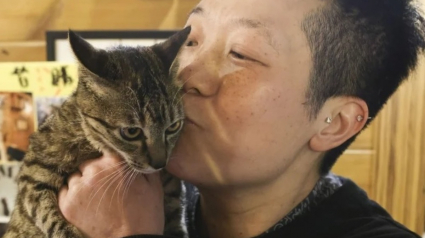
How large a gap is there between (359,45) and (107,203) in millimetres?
603

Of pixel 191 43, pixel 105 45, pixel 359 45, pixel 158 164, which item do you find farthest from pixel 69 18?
pixel 359 45

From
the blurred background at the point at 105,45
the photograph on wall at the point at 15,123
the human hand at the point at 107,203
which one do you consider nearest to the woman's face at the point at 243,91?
the human hand at the point at 107,203

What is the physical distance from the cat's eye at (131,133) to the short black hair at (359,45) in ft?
1.11

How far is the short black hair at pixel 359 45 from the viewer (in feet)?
2.98

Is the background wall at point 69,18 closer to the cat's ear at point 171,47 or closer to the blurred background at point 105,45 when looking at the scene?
the blurred background at point 105,45

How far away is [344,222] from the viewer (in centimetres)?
91

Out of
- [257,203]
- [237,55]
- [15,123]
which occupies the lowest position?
[15,123]

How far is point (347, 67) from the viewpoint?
3.07 feet

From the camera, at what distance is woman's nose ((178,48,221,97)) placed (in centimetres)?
86

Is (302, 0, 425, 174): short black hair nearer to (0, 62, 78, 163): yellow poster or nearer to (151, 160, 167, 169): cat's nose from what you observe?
(151, 160, 167, 169): cat's nose

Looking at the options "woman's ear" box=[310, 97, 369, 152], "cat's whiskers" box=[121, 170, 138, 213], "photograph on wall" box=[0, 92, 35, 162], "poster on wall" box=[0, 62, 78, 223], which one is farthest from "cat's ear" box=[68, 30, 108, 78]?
"photograph on wall" box=[0, 92, 35, 162]

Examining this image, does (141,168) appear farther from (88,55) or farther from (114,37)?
(114,37)

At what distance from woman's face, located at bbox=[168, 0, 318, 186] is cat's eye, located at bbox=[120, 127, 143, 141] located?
9 cm

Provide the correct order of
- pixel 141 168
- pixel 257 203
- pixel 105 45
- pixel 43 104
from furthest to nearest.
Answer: pixel 105 45, pixel 43 104, pixel 257 203, pixel 141 168
